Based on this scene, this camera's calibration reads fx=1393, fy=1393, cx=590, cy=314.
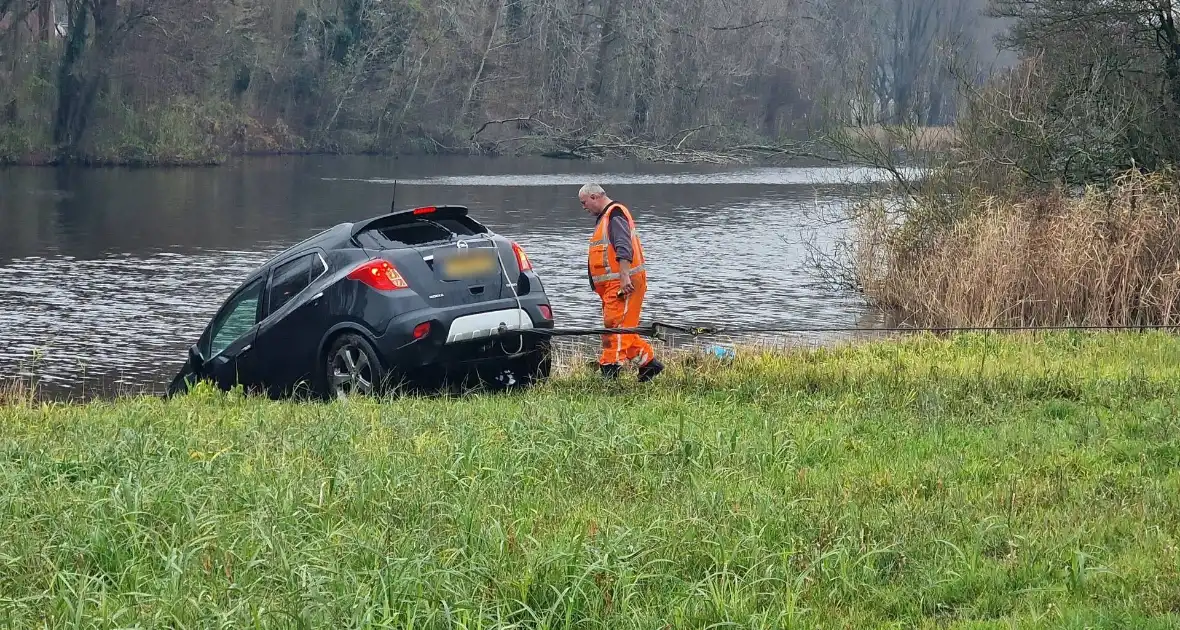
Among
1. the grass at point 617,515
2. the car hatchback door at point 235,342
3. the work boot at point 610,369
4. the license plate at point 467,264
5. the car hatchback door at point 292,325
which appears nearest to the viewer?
the grass at point 617,515

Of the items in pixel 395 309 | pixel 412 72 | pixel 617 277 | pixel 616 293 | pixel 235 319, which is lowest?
pixel 235 319

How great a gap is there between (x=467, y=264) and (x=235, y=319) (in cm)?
251

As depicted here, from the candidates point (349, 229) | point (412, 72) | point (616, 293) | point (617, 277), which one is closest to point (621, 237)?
point (617, 277)

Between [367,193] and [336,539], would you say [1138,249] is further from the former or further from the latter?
[367,193]

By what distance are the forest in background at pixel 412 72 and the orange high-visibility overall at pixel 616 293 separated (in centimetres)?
4248

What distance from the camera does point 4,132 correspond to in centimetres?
5922

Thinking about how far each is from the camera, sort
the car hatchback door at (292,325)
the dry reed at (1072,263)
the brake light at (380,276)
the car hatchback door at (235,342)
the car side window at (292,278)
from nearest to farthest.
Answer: the brake light at (380,276) < the car hatchback door at (292,325) < the car side window at (292,278) < the car hatchback door at (235,342) < the dry reed at (1072,263)

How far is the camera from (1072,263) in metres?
16.3

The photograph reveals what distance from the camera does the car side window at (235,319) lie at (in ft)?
39.2

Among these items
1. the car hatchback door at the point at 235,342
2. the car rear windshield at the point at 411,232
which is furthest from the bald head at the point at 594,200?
the car hatchback door at the point at 235,342

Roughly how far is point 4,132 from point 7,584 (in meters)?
59.6

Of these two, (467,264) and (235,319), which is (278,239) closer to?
(235,319)

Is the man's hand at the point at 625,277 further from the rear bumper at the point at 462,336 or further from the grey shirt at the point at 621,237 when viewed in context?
the rear bumper at the point at 462,336

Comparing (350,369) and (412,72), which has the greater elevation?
(412,72)
